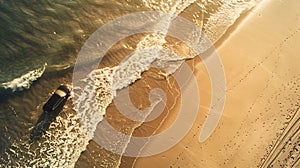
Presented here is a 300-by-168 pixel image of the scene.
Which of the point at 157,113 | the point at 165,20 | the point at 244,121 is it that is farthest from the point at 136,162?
the point at 165,20

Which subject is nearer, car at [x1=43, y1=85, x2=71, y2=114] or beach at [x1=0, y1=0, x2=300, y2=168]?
beach at [x1=0, y1=0, x2=300, y2=168]

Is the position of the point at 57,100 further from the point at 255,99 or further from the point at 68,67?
the point at 255,99

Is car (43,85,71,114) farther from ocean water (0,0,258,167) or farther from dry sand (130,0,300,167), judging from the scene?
dry sand (130,0,300,167)

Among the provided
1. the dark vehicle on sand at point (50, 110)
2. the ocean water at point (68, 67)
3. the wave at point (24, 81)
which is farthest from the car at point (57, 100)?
the wave at point (24, 81)

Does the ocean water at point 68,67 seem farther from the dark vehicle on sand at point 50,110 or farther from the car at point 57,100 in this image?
the car at point 57,100

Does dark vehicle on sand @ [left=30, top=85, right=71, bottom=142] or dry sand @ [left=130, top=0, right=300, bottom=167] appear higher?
dry sand @ [left=130, top=0, right=300, bottom=167]

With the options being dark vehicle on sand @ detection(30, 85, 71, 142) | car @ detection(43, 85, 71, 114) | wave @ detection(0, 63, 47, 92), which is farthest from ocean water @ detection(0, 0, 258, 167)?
car @ detection(43, 85, 71, 114)

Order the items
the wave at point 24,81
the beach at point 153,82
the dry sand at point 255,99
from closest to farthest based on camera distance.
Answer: the dry sand at point 255,99 < the beach at point 153,82 < the wave at point 24,81
